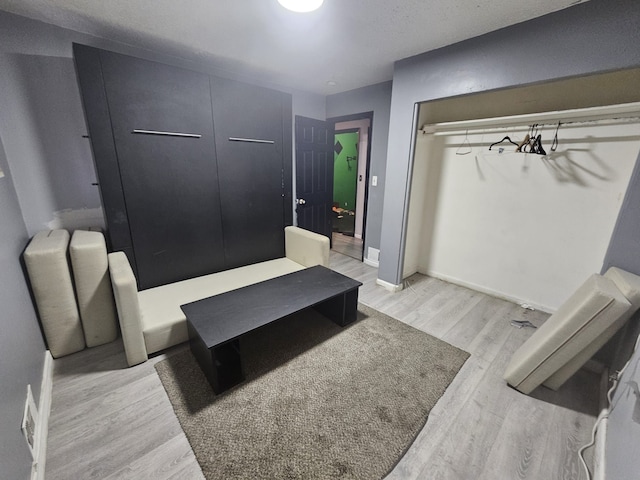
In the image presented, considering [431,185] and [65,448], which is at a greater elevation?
[431,185]

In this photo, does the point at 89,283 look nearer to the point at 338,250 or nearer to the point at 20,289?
the point at 20,289

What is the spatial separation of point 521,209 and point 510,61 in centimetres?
143

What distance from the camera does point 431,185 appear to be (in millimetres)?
3246

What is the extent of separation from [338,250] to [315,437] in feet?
11.0

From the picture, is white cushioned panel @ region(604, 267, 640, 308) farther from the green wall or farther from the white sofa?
the green wall

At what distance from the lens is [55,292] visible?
5.70 feet

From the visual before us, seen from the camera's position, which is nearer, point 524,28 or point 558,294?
point 524,28

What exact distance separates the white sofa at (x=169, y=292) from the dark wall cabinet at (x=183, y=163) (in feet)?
0.67

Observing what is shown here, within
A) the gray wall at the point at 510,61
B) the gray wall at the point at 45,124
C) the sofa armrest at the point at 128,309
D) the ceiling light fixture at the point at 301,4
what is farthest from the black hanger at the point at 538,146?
the gray wall at the point at 45,124

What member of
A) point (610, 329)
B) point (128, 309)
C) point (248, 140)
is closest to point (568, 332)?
point (610, 329)

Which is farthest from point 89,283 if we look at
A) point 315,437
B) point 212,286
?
point 315,437

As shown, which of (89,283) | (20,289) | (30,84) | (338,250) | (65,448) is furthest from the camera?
(338,250)

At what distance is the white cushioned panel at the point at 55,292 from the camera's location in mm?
1658

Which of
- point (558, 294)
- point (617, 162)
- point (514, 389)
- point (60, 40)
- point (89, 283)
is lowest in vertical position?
point (514, 389)
